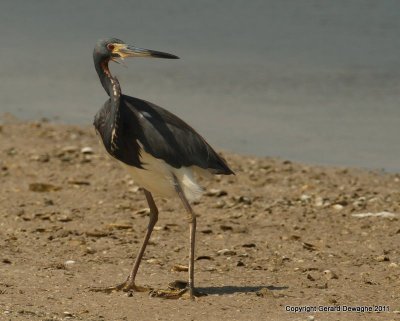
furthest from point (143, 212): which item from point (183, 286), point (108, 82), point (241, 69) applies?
point (241, 69)

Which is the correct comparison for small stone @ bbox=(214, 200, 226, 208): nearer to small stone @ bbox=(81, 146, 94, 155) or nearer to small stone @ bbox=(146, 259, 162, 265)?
small stone @ bbox=(146, 259, 162, 265)

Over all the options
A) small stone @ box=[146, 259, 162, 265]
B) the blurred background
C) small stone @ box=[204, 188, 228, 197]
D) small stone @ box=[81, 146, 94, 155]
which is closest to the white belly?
small stone @ box=[146, 259, 162, 265]

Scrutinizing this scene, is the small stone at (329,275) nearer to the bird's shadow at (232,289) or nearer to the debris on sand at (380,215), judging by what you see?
the bird's shadow at (232,289)

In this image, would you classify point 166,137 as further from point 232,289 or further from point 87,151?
point 87,151

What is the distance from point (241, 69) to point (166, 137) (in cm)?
979

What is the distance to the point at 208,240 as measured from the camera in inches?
391

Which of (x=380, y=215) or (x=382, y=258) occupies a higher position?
(x=380, y=215)

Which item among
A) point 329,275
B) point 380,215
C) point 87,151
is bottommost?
point 329,275

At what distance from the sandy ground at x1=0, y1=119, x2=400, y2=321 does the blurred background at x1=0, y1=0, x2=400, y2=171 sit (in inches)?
54.8

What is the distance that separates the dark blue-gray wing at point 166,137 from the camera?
8.07 m

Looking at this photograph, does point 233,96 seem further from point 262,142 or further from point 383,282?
point 383,282

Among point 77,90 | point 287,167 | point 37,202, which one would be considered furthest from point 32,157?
point 77,90

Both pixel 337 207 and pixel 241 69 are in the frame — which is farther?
pixel 241 69

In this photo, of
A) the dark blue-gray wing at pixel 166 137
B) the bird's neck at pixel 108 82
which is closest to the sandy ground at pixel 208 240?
the dark blue-gray wing at pixel 166 137
